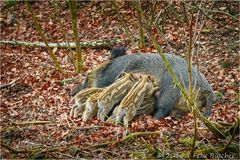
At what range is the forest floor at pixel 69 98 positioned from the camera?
5.87 m

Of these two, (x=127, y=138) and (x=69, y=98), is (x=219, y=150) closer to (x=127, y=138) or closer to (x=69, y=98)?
(x=127, y=138)

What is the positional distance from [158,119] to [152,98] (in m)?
0.52

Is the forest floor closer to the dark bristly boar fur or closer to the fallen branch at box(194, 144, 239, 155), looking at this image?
the fallen branch at box(194, 144, 239, 155)

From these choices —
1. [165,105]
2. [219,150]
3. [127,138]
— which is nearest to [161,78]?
[165,105]

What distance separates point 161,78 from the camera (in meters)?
7.60

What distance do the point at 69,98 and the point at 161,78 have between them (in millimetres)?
1754

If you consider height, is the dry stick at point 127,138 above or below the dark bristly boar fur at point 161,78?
below

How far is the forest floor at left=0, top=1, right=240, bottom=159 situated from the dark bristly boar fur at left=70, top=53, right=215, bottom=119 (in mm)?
220

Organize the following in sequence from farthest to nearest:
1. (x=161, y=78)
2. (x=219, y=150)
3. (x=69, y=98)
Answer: (x=69, y=98)
(x=161, y=78)
(x=219, y=150)

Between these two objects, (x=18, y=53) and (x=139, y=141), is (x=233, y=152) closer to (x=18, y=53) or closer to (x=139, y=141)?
(x=139, y=141)

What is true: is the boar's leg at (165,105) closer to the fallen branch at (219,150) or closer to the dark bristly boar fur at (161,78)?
the dark bristly boar fur at (161,78)

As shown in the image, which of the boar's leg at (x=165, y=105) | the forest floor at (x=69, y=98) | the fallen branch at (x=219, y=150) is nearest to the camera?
the fallen branch at (x=219, y=150)

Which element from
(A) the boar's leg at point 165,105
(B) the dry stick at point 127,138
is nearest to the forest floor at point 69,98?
(B) the dry stick at point 127,138

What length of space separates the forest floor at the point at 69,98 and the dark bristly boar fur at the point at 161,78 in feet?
0.72
